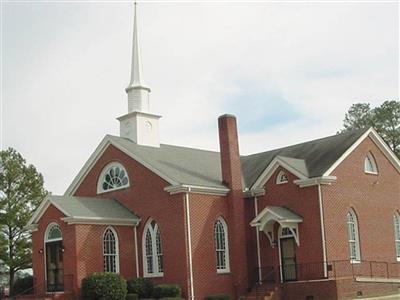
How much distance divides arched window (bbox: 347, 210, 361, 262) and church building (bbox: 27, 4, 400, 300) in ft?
0.15

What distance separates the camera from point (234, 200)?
3497cm

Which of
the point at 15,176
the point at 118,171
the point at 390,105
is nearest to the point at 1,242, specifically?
the point at 15,176

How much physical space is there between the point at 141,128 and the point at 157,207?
239 inches

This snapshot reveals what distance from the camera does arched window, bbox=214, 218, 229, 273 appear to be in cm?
3456

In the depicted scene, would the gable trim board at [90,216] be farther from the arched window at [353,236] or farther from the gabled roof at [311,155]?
the arched window at [353,236]

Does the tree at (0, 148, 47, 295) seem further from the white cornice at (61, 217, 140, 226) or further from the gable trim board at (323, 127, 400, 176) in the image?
the gable trim board at (323, 127, 400, 176)

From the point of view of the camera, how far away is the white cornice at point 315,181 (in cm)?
3253

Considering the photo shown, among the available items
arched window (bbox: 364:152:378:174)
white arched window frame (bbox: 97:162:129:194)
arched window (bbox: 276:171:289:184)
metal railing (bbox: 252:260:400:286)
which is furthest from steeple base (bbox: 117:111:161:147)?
arched window (bbox: 364:152:378:174)

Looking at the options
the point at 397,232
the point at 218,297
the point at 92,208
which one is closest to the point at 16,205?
the point at 92,208

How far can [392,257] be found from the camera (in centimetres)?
3612

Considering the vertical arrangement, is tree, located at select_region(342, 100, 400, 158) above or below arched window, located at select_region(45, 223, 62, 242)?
above

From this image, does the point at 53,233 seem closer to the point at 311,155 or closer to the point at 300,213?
the point at 300,213

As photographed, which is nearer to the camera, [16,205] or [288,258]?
[288,258]

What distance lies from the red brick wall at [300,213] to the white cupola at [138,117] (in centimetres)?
786
